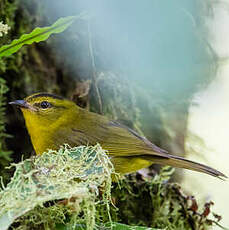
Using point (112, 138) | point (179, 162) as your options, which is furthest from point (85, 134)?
point (179, 162)

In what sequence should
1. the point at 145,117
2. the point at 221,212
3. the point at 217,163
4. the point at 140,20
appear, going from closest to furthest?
the point at 140,20 < the point at 145,117 < the point at 217,163 < the point at 221,212

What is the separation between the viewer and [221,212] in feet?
16.7

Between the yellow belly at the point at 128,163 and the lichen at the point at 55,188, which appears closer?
the lichen at the point at 55,188

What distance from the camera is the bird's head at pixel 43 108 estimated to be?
130 inches

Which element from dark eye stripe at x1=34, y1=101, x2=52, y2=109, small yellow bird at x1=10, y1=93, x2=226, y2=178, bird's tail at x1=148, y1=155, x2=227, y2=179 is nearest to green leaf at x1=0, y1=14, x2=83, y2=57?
small yellow bird at x1=10, y1=93, x2=226, y2=178

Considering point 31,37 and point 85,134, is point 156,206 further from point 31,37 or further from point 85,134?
point 31,37

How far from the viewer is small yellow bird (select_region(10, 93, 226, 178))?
317 cm

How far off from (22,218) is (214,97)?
118 inches

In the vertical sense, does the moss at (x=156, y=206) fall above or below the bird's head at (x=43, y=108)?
below

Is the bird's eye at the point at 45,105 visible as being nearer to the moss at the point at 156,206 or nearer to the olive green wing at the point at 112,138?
the olive green wing at the point at 112,138

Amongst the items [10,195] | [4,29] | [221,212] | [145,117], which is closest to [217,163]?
[221,212]

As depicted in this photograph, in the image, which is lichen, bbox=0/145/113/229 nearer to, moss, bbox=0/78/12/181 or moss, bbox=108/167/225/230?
moss, bbox=108/167/225/230

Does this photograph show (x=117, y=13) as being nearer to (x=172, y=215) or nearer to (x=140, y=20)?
(x=140, y=20)

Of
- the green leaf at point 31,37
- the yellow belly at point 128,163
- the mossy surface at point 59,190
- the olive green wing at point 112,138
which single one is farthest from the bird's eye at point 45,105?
the mossy surface at point 59,190
